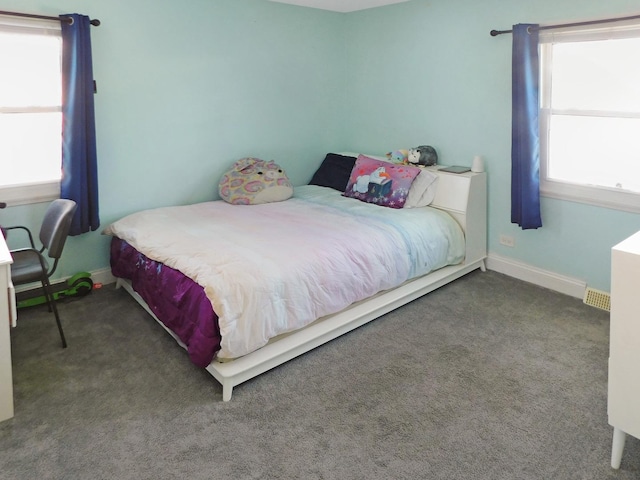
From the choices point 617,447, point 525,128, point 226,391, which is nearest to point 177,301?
point 226,391

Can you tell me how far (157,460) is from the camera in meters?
1.84

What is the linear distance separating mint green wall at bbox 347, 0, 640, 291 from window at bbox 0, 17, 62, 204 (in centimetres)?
255

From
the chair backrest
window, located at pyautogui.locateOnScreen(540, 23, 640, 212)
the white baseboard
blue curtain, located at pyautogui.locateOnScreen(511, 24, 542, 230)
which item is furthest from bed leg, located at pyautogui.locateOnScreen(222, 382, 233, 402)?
window, located at pyautogui.locateOnScreen(540, 23, 640, 212)

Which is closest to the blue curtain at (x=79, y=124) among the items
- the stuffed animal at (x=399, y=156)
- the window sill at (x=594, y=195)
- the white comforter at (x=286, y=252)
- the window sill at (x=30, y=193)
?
the window sill at (x=30, y=193)

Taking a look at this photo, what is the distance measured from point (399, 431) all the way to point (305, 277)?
887 millimetres

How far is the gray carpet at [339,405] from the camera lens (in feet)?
5.96

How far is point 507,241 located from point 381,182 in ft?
3.52

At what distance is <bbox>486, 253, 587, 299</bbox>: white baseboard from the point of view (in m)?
3.26

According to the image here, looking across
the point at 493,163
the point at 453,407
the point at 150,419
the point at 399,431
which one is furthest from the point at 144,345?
the point at 493,163

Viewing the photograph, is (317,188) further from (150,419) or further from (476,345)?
(150,419)

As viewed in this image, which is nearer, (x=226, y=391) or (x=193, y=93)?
(x=226, y=391)

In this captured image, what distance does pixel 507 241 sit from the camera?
3625mm

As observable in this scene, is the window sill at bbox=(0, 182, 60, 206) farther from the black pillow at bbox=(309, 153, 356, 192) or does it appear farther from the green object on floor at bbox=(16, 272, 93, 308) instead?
the black pillow at bbox=(309, 153, 356, 192)

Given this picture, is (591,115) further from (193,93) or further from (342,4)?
(193,93)
